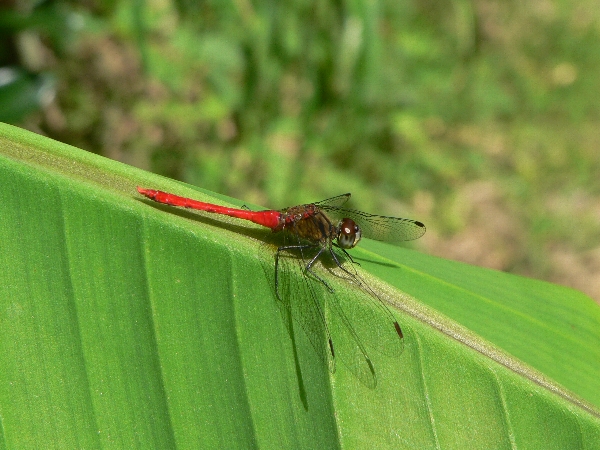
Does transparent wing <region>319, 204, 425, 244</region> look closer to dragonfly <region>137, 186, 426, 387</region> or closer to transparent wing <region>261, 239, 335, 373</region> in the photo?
dragonfly <region>137, 186, 426, 387</region>

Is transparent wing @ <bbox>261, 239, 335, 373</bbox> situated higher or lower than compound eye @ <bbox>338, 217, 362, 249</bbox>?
lower

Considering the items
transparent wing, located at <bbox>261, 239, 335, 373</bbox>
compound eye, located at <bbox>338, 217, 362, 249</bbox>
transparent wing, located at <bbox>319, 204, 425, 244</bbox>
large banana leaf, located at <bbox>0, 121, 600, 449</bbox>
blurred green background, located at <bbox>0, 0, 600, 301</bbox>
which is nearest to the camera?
large banana leaf, located at <bbox>0, 121, 600, 449</bbox>

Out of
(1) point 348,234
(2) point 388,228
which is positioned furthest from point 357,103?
(1) point 348,234

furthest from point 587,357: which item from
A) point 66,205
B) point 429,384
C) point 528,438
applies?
point 66,205

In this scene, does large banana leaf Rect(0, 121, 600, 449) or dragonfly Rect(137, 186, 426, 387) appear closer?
large banana leaf Rect(0, 121, 600, 449)

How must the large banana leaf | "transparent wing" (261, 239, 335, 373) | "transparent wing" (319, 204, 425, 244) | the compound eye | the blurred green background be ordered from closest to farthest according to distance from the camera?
the large banana leaf < "transparent wing" (261, 239, 335, 373) < the compound eye < "transparent wing" (319, 204, 425, 244) < the blurred green background

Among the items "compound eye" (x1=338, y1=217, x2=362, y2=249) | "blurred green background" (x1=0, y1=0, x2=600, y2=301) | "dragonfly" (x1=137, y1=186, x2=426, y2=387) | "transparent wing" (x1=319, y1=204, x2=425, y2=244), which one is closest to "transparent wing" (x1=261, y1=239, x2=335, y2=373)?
"dragonfly" (x1=137, y1=186, x2=426, y2=387)

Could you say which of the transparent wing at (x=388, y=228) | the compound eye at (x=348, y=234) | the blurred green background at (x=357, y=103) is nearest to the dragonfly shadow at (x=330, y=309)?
the compound eye at (x=348, y=234)
